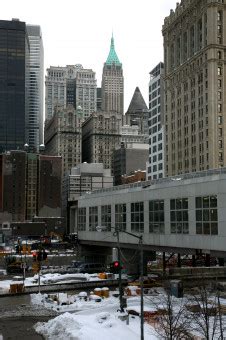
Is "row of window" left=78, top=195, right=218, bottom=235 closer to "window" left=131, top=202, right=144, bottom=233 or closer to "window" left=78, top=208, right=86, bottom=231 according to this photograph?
"window" left=131, top=202, right=144, bottom=233

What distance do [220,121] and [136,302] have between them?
89.9 metres

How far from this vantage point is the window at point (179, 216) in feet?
179

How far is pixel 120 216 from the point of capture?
71.5 meters

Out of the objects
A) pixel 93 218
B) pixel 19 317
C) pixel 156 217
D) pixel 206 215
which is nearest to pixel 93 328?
pixel 19 317

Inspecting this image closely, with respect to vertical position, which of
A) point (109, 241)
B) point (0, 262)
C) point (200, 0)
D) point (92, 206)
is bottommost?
point (0, 262)

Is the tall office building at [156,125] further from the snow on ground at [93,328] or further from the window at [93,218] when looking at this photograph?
the snow on ground at [93,328]

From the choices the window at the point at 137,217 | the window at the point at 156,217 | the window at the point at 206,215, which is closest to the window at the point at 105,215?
the window at the point at 137,217

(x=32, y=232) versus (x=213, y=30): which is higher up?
(x=213, y=30)

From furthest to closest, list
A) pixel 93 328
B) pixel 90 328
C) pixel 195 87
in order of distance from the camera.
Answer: pixel 195 87
pixel 93 328
pixel 90 328

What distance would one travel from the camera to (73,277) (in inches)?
2825

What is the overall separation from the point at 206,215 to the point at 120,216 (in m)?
22.5

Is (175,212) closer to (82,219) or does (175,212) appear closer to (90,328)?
(90,328)

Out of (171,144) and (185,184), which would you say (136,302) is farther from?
(171,144)

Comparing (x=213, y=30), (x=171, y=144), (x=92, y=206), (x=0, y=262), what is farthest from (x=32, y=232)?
(x=92, y=206)
